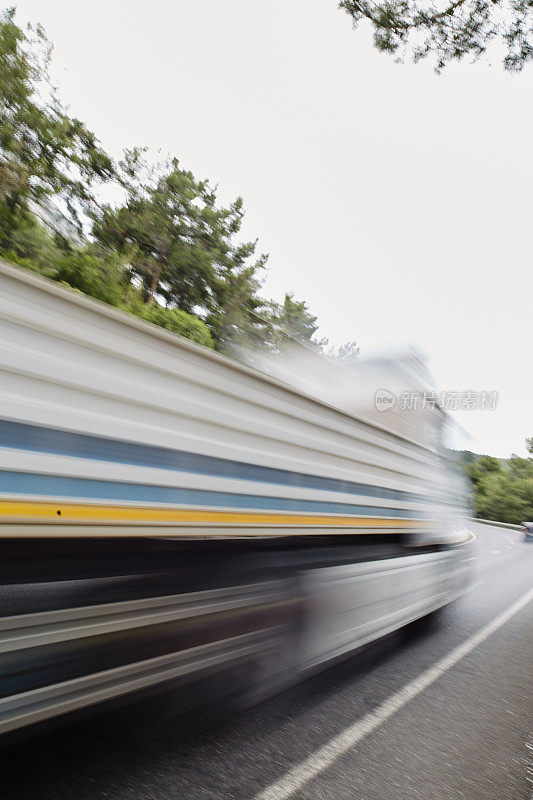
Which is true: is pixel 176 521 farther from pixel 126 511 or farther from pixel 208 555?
pixel 208 555

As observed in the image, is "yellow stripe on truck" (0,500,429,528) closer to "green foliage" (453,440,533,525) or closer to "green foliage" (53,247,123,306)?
"green foliage" (53,247,123,306)

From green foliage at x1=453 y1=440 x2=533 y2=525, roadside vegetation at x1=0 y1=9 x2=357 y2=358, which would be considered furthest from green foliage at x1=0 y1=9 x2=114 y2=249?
green foliage at x1=453 y1=440 x2=533 y2=525

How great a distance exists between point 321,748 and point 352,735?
269 millimetres

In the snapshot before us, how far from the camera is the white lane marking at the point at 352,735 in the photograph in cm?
223

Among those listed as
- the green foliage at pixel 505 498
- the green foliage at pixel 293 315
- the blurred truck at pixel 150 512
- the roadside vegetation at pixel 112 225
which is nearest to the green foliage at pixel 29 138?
the roadside vegetation at pixel 112 225

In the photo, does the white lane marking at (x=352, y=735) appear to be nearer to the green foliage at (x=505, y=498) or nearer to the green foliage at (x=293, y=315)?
the green foliage at (x=293, y=315)

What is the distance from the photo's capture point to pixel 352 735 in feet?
9.05

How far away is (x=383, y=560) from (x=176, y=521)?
7.86ft

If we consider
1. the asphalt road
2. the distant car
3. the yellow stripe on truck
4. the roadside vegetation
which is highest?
the roadside vegetation

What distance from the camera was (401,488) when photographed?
4.16 metres

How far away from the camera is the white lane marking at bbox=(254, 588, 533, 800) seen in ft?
7.32

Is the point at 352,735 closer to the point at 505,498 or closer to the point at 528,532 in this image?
the point at 528,532

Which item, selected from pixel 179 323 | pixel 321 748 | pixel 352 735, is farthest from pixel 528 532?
pixel 321 748

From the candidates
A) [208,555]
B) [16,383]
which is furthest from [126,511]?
[208,555]
